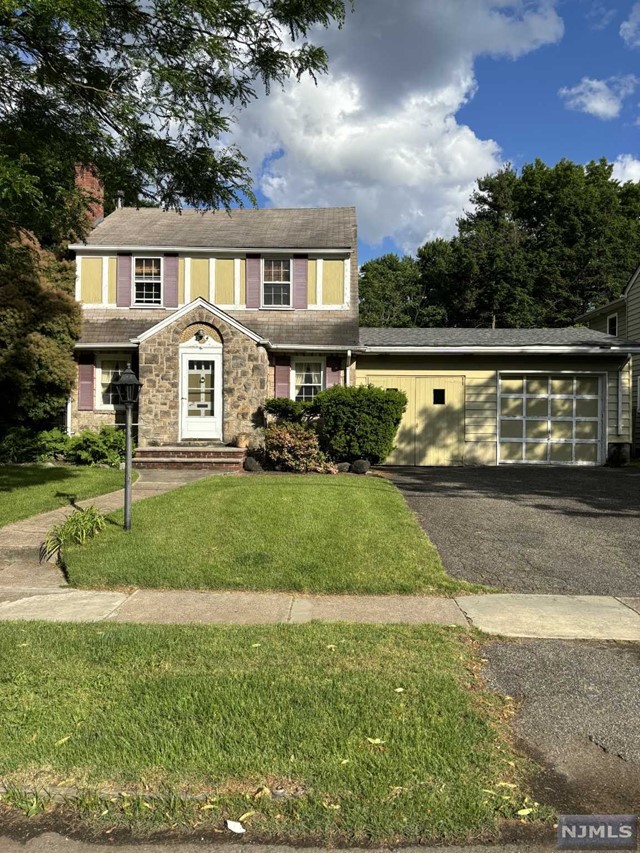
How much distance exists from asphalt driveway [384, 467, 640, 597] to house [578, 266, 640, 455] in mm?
7045

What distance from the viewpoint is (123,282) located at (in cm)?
1702

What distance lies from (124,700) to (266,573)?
2811 mm

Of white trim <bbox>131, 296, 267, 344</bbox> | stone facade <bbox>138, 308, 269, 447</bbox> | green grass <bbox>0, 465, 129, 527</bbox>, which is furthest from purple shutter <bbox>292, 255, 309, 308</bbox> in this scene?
green grass <bbox>0, 465, 129, 527</bbox>

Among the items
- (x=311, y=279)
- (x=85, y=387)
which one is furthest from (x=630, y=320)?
(x=85, y=387)

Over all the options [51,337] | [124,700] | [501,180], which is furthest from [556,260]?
[124,700]

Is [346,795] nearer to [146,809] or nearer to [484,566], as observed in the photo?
[146,809]

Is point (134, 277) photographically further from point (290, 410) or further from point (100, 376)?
point (290, 410)

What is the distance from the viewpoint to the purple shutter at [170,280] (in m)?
17.0

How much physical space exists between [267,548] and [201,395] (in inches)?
355

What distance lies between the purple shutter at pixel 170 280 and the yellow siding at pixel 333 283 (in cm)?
428

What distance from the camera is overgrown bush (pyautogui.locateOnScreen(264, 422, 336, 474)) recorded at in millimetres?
13688

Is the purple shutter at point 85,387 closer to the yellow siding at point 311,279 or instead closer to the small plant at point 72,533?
the yellow siding at point 311,279

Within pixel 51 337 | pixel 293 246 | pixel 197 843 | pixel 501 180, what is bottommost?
pixel 197 843

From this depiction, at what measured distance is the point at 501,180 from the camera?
41.8 meters
